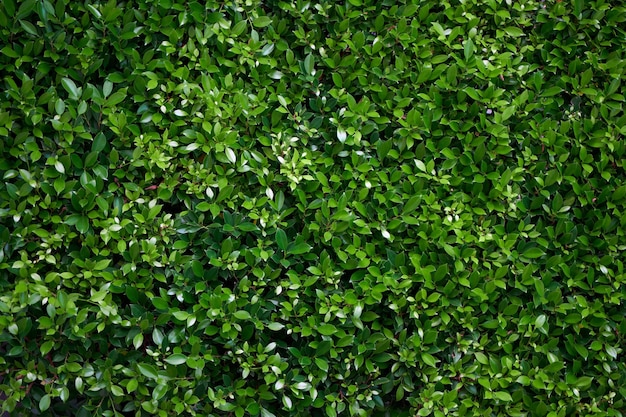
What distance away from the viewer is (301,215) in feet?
7.05

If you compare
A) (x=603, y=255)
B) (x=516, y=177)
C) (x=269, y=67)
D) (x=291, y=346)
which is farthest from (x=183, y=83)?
(x=603, y=255)

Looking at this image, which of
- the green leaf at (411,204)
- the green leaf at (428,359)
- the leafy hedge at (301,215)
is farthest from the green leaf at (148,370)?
the green leaf at (411,204)

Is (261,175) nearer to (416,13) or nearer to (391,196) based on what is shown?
(391,196)

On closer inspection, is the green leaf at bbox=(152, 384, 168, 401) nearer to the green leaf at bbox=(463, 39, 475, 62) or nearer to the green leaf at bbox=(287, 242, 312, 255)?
the green leaf at bbox=(287, 242, 312, 255)

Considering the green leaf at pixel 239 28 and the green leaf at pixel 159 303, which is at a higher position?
the green leaf at pixel 239 28

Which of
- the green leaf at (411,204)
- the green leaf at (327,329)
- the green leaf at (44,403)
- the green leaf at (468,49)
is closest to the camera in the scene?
the green leaf at (44,403)

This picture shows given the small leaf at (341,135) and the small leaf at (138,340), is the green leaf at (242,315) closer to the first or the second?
the small leaf at (138,340)

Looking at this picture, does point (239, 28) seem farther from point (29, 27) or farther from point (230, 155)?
point (29, 27)

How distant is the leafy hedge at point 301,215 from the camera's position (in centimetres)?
199

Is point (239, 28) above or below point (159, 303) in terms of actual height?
above

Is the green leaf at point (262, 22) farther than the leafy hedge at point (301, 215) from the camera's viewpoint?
Yes

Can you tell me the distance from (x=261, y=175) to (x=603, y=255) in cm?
132

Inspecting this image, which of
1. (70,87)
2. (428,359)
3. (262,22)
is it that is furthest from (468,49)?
(70,87)

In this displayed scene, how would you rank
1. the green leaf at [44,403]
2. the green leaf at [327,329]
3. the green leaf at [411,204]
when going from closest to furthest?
1. the green leaf at [44,403]
2. the green leaf at [327,329]
3. the green leaf at [411,204]
